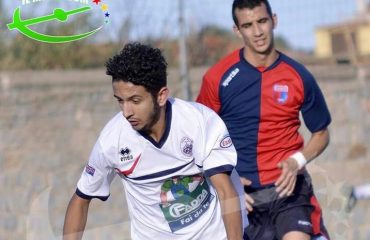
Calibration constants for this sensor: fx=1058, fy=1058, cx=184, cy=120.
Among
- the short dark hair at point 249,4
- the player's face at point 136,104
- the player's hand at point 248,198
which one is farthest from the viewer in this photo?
the short dark hair at point 249,4

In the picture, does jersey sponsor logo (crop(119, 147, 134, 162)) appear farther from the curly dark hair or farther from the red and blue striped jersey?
the red and blue striped jersey

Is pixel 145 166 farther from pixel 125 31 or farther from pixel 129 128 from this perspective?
pixel 125 31

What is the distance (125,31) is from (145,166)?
4.99 meters

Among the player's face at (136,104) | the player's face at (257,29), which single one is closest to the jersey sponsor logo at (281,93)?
the player's face at (257,29)

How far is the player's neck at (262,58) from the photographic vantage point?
6.43 meters

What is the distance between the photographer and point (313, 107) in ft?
21.1

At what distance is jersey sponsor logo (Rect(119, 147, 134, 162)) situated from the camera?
211 inches

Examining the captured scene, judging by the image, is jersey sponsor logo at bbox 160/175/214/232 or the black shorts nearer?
jersey sponsor logo at bbox 160/175/214/232

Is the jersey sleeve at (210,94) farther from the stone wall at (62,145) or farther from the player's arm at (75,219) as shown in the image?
the stone wall at (62,145)

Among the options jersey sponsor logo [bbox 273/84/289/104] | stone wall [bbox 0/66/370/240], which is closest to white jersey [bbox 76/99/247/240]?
jersey sponsor logo [bbox 273/84/289/104]

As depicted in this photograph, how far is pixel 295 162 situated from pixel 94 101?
190 inches

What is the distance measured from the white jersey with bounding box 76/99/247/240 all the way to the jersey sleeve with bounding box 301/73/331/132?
3.54 feet

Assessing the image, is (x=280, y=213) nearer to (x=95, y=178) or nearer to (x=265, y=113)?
(x=265, y=113)

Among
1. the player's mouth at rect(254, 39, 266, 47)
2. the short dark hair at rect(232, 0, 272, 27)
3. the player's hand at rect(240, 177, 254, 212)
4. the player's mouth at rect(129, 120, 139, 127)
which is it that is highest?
the short dark hair at rect(232, 0, 272, 27)
